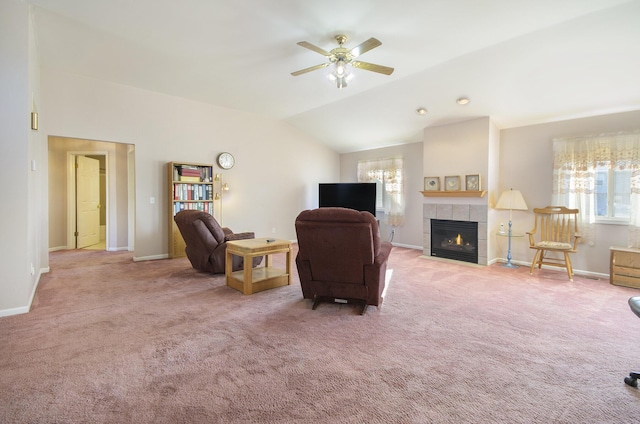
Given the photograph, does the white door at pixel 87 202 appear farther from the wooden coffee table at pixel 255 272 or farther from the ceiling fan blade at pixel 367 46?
the ceiling fan blade at pixel 367 46

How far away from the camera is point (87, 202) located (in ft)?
22.6

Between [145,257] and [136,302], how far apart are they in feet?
7.98

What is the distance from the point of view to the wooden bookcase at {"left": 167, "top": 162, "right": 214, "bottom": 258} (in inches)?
212

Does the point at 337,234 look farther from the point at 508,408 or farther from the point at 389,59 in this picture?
the point at 389,59

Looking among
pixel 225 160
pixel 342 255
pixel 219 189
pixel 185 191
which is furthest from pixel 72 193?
pixel 342 255

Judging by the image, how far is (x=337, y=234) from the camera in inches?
107

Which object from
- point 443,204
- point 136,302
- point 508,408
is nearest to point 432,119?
point 443,204

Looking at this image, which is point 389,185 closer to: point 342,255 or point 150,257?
point 342,255

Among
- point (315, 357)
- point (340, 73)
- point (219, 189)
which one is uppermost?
point (340, 73)

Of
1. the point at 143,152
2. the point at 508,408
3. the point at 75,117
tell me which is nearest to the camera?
the point at 508,408

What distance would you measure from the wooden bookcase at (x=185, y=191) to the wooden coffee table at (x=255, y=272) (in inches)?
85.9

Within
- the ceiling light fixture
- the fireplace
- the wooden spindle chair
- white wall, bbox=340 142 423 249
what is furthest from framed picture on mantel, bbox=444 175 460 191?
the ceiling light fixture

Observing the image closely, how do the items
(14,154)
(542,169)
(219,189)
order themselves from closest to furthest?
(14,154)
(542,169)
(219,189)

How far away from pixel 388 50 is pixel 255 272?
3262mm
